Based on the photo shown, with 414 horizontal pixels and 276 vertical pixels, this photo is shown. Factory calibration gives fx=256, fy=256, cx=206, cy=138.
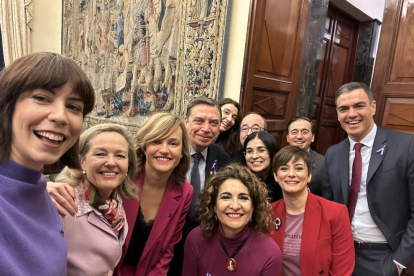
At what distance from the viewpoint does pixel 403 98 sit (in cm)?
259

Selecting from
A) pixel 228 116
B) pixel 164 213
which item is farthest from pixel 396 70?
pixel 164 213

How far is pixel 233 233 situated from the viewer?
175cm

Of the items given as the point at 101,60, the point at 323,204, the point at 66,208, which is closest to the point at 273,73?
the point at 323,204

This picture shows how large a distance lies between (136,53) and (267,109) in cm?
319

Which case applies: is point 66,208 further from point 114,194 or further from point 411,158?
point 411,158

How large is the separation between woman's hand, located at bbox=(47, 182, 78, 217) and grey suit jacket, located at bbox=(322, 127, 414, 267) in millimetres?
2086

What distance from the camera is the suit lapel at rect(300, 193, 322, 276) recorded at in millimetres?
1758

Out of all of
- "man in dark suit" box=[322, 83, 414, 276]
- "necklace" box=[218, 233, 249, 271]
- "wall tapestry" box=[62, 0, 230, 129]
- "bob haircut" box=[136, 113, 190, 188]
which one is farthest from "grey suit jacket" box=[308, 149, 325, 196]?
"wall tapestry" box=[62, 0, 230, 129]

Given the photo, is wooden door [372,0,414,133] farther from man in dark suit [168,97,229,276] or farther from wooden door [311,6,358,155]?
wooden door [311,6,358,155]

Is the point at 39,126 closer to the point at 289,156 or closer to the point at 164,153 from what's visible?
the point at 164,153

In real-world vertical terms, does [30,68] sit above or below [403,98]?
below

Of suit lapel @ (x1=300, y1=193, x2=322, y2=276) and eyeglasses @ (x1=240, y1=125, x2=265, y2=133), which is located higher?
eyeglasses @ (x1=240, y1=125, x2=265, y2=133)

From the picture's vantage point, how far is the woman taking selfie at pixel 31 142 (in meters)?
0.78

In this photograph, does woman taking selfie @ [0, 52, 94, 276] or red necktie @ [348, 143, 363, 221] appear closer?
woman taking selfie @ [0, 52, 94, 276]
